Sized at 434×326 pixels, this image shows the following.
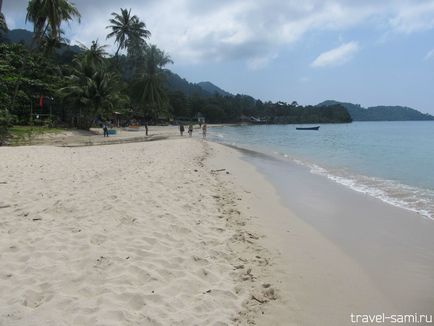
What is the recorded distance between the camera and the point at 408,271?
17.4ft

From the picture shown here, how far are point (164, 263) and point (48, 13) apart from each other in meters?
32.6

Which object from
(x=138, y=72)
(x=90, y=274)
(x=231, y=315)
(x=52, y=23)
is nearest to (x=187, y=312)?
(x=231, y=315)

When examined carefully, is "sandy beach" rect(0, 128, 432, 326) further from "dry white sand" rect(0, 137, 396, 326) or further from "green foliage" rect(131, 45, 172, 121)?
"green foliage" rect(131, 45, 172, 121)

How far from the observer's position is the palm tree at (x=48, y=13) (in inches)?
1216

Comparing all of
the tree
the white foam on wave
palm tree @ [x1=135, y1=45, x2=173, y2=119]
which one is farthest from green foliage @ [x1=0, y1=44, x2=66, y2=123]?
the white foam on wave

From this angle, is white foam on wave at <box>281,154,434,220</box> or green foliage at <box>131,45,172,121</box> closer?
white foam on wave at <box>281,154,434,220</box>

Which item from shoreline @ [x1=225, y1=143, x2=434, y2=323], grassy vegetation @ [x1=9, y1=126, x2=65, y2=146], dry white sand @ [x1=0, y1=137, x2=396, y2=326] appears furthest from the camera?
grassy vegetation @ [x1=9, y1=126, x2=65, y2=146]

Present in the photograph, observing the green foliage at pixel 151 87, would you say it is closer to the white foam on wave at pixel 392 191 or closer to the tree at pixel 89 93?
the tree at pixel 89 93

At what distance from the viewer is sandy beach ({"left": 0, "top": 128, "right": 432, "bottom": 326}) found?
3.62 m

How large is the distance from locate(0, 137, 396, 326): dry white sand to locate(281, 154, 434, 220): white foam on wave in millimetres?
3577

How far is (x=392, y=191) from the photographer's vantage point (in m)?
12.0

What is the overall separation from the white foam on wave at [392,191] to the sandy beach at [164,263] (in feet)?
11.8

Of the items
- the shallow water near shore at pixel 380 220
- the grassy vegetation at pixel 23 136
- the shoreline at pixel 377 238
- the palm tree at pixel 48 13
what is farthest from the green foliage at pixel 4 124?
the shoreline at pixel 377 238

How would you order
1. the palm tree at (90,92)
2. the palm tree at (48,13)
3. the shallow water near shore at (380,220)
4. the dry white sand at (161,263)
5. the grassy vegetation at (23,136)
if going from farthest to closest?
the palm tree at (90,92) → the palm tree at (48,13) → the grassy vegetation at (23,136) → the shallow water near shore at (380,220) → the dry white sand at (161,263)
